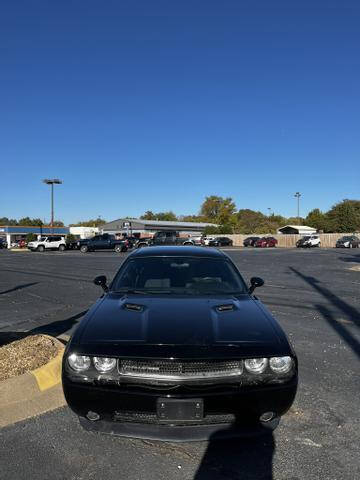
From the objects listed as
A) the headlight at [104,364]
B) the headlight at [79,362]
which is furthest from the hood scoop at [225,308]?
the headlight at [79,362]

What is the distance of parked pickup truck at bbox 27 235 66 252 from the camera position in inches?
1799

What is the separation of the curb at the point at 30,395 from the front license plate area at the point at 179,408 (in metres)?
1.62

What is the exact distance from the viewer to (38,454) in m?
3.19

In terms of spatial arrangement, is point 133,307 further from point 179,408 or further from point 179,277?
point 179,408

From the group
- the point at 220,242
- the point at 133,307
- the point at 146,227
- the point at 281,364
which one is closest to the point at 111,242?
the point at 220,242

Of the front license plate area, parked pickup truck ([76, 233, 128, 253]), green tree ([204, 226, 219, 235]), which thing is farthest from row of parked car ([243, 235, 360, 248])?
the front license plate area

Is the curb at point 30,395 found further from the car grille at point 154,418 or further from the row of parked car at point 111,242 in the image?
the row of parked car at point 111,242

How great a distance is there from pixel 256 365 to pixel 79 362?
124 centimetres

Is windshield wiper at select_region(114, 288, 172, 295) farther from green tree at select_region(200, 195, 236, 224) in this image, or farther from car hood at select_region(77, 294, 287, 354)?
green tree at select_region(200, 195, 236, 224)

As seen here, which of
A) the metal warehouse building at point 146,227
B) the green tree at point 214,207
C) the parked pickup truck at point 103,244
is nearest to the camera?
the parked pickup truck at point 103,244

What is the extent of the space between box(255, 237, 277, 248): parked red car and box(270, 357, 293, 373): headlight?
191ft

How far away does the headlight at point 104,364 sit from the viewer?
301cm

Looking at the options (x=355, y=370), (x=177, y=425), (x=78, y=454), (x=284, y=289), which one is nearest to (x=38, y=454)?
(x=78, y=454)

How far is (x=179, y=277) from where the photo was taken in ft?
15.7
